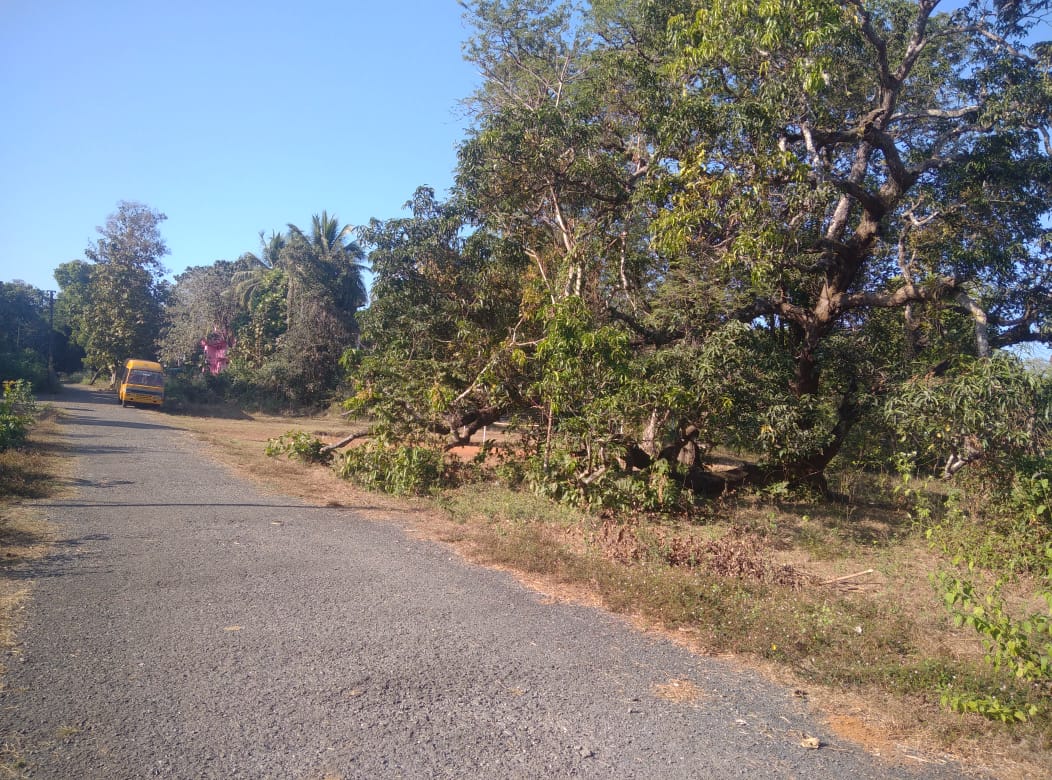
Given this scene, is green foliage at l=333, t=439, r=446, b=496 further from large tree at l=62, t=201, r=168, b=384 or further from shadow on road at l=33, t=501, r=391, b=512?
large tree at l=62, t=201, r=168, b=384

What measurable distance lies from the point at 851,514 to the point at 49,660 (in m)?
10.6

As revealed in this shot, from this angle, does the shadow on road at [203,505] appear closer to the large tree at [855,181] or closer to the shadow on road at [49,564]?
the shadow on road at [49,564]

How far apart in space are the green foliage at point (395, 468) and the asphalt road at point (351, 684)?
451 cm

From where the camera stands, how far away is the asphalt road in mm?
3615

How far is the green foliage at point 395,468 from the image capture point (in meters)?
12.2

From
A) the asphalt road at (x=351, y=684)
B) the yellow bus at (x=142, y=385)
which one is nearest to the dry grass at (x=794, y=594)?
the asphalt road at (x=351, y=684)

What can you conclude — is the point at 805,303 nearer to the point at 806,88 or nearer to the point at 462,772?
the point at 806,88

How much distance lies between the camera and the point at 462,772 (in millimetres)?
3535

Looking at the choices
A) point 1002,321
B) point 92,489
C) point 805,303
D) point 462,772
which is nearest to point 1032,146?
point 1002,321

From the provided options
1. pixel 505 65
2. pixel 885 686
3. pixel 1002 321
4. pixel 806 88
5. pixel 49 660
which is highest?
pixel 505 65

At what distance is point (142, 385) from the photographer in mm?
31219

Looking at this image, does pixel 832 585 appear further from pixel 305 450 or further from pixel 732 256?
pixel 305 450

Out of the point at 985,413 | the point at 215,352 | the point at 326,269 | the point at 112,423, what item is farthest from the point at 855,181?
the point at 215,352

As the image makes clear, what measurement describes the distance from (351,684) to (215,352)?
42.5 meters
